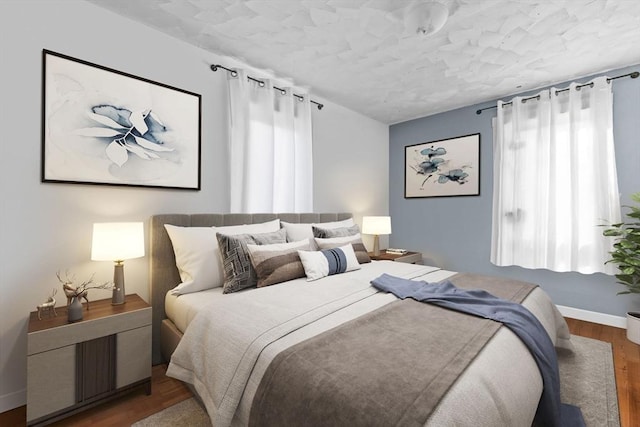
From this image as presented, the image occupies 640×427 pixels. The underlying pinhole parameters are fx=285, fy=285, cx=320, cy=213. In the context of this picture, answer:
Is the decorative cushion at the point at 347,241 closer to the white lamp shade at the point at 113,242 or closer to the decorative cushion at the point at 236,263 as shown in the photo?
the decorative cushion at the point at 236,263

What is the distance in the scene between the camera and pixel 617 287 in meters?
2.88

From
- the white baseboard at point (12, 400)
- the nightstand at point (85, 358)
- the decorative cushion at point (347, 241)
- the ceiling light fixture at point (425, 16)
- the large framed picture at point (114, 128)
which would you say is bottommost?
the white baseboard at point (12, 400)

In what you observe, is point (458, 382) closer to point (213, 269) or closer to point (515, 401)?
point (515, 401)

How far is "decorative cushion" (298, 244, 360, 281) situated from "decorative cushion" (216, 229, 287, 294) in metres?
0.41

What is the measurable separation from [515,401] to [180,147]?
257 centimetres

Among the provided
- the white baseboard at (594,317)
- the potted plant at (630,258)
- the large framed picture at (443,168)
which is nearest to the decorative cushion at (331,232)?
the large framed picture at (443,168)

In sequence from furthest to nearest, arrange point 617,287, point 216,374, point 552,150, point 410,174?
1. point 410,174
2. point 552,150
3. point 617,287
4. point 216,374

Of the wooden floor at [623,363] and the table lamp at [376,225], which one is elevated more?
the table lamp at [376,225]

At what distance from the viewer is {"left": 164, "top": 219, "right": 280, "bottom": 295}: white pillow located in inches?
80.7

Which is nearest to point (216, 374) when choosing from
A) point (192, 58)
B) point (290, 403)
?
point (290, 403)

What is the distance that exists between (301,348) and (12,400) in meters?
1.93

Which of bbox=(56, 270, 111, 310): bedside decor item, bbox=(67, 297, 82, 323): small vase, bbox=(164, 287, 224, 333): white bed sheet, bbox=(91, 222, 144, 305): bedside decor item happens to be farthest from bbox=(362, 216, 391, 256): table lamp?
bbox=(67, 297, 82, 323): small vase

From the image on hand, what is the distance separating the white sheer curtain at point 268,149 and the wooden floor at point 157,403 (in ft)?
4.74

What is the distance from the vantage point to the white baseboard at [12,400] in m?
1.66
